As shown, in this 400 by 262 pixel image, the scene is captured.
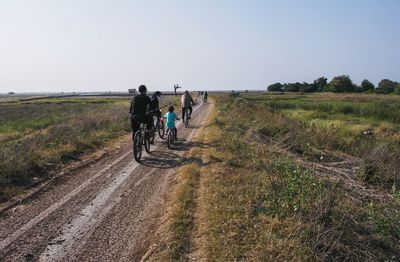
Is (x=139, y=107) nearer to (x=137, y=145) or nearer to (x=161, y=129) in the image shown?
(x=137, y=145)

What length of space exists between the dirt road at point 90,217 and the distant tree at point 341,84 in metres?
119

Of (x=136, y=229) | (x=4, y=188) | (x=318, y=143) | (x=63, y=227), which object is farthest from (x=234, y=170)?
(x=318, y=143)

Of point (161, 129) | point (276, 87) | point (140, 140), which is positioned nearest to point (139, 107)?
point (140, 140)

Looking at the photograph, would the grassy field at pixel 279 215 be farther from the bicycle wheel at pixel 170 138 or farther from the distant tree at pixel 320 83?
the distant tree at pixel 320 83

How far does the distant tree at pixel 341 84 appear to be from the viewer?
4710 inches

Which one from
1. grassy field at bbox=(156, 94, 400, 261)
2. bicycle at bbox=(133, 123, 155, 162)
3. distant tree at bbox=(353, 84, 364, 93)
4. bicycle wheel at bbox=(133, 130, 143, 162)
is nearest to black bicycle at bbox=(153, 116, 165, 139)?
bicycle at bbox=(133, 123, 155, 162)

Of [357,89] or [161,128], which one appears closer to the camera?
[161,128]

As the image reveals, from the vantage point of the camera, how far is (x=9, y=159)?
9516mm

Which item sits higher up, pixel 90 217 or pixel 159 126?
pixel 159 126

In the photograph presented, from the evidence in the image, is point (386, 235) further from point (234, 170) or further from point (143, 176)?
point (143, 176)

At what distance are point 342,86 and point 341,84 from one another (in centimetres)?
81

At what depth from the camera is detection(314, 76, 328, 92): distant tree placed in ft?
448

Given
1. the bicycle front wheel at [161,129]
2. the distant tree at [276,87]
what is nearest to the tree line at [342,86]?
the distant tree at [276,87]

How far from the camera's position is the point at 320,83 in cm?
13950
